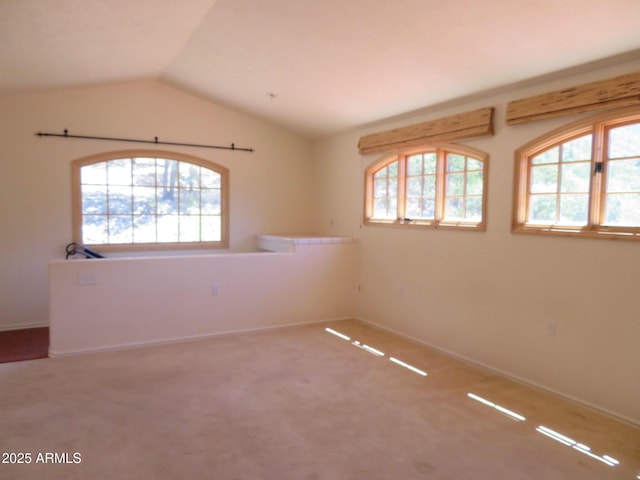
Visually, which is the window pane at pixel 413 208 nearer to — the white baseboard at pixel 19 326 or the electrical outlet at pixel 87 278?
the electrical outlet at pixel 87 278

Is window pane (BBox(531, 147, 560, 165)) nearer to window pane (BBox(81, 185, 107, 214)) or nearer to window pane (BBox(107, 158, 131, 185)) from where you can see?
window pane (BBox(107, 158, 131, 185))

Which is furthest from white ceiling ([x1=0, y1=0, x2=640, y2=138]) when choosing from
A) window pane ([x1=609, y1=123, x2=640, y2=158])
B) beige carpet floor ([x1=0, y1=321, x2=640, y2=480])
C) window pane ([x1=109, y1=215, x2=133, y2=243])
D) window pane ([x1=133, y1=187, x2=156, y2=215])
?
beige carpet floor ([x1=0, y1=321, x2=640, y2=480])

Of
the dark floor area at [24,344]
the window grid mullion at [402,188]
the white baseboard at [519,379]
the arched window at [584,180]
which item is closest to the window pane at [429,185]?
the window grid mullion at [402,188]

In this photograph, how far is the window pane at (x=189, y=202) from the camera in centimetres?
570

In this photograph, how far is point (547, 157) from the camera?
3.39 meters

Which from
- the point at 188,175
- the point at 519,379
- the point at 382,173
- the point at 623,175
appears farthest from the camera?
the point at 188,175

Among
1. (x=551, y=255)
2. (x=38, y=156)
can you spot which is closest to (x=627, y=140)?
(x=551, y=255)

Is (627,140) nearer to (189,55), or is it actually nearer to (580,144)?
(580,144)

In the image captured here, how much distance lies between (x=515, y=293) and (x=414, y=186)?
1649 millimetres

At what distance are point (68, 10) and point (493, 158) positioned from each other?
11.2ft

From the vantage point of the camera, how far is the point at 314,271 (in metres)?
5.29

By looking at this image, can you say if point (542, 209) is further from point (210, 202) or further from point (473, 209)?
point (210, 202)

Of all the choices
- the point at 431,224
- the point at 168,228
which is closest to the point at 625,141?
the point at 431,224

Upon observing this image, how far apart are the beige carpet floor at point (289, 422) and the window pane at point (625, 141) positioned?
179 centimetres
